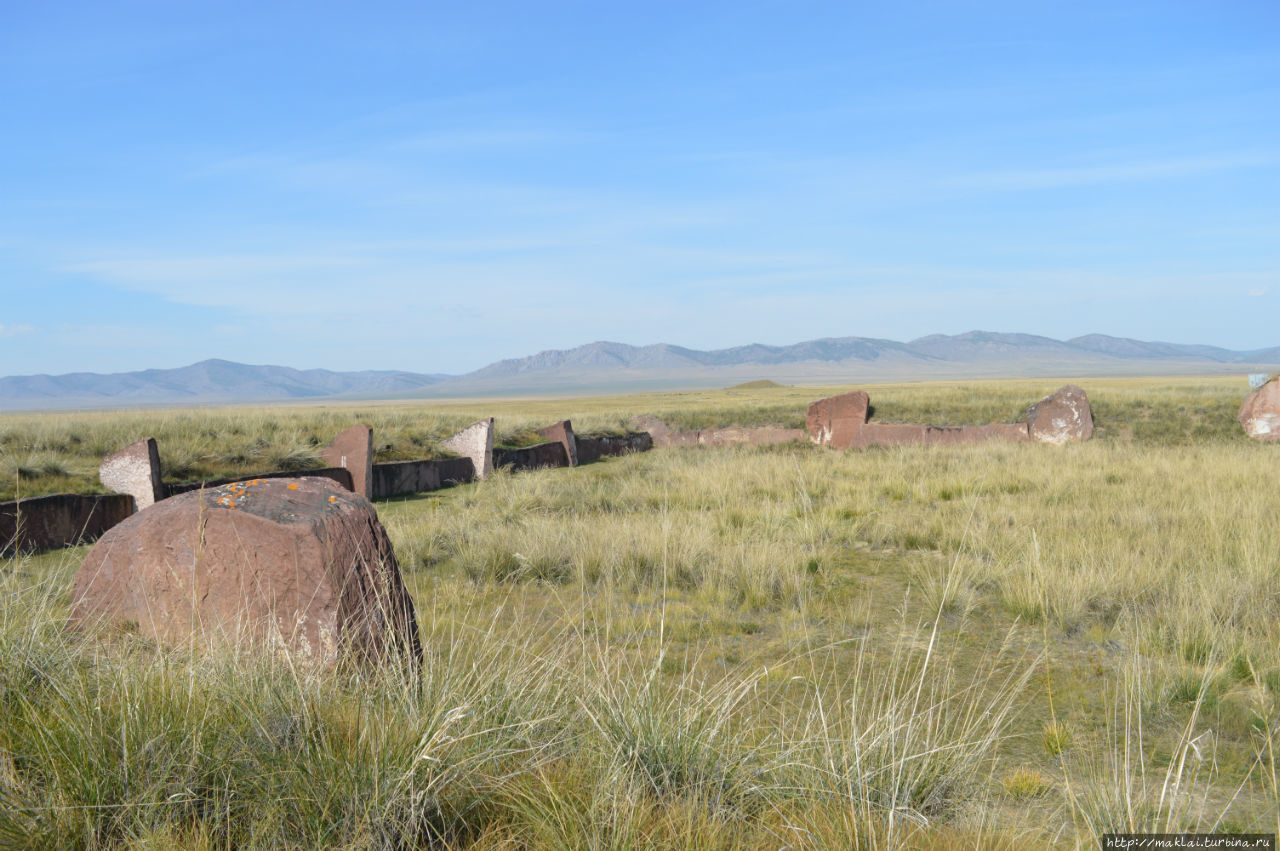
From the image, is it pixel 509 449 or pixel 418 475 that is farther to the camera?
pixel 509 449

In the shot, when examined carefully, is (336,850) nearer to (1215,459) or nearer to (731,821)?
(731,821)

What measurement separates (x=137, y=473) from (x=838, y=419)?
14.3 meters

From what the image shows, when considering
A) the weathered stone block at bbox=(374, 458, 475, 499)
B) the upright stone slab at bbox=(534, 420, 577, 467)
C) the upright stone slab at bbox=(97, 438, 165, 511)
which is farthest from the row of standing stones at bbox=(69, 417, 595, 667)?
the upright stone slab at bbox=(534, 420, 577, 467)

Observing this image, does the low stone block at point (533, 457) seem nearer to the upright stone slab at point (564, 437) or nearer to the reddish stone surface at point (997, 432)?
the upright stone slab at point (564, 437)

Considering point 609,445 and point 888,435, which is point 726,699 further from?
point 609,445

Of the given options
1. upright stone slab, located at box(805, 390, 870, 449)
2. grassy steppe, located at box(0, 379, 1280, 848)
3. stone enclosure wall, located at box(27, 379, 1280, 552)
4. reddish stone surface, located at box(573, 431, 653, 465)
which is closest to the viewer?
grassy steppe, located at box(0, 379, 1280, 848)

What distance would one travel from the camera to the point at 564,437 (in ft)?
56.4

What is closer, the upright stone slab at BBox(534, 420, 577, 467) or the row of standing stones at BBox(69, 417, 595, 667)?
the row of standing stones at BBox(69, 417, 595, 667)

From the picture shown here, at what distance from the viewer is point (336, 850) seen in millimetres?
2176

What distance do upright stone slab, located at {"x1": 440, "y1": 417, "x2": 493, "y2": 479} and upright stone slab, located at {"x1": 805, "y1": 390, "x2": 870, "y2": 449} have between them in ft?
26.8

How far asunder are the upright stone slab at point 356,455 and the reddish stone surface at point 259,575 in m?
7.76

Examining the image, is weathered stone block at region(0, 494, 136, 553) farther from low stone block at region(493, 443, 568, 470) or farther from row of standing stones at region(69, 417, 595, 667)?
low stone block at region(493, 443, 568, 470)

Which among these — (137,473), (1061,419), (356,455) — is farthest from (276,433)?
(1061,419)

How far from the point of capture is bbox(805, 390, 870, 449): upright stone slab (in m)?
19.0
